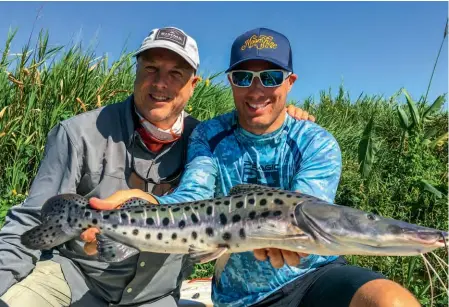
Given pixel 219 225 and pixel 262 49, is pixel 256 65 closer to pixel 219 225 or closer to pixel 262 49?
pixel 262 49

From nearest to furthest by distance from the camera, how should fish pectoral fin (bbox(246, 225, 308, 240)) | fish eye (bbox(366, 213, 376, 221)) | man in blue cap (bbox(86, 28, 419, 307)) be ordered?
fish eye (bbox(366, 213, 376, 221)), fish pectoral fin (bbox(246, 225, 308, 240)), man in blue cap (bbox(86, 28, 419, 307))

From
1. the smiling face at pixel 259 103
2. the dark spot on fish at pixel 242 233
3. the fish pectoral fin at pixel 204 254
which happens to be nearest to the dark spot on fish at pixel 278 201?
the dark spot on fish at pixel 242 233

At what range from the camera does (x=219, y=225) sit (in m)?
3.17

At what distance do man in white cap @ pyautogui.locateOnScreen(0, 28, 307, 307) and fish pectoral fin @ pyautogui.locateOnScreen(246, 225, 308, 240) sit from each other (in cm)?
121

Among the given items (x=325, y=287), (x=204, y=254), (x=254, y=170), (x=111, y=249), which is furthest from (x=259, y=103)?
(x=111, y=249)

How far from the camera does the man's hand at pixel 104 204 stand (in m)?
3.26

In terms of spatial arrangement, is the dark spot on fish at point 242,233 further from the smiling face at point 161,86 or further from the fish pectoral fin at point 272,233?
the smiling face at point 161,86

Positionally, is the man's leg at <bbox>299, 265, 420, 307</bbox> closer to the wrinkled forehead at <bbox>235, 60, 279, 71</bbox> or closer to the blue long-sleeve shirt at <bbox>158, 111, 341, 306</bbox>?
the blue long-sleeve shirt at <bbox>158, 111, 341, 306</bbox>

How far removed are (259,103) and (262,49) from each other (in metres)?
0.43

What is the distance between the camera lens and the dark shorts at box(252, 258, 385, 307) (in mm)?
3328

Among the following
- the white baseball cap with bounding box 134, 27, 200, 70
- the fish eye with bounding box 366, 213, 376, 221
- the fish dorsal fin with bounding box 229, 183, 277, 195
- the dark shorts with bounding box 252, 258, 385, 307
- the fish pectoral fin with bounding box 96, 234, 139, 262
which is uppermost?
the white baseball cap with bounding box 134, 27, 200, 70

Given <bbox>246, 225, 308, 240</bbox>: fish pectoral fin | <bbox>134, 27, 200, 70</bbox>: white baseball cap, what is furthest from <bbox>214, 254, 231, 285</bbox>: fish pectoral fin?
<bbox>134, 27, 200, 70</bbox>: white baseball cap

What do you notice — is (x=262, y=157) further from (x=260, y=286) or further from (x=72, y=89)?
(x=72, y=89)

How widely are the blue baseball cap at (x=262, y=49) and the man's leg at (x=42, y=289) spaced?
2141 mm
